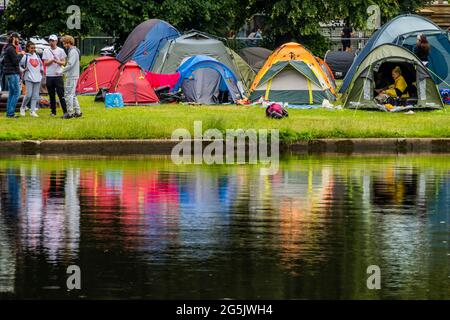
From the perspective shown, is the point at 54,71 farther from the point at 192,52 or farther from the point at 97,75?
the point at 97,75

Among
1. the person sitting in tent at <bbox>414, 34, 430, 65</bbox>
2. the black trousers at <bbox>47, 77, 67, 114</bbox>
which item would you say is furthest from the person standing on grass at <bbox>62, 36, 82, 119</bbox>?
the person sitting in tent at <bbox>414, 34, 430, 65</bbox>

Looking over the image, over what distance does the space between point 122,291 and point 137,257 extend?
1703 mm

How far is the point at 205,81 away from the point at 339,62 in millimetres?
13769

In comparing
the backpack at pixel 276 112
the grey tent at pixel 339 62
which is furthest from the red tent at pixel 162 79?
the grey tent at pixel 339 62

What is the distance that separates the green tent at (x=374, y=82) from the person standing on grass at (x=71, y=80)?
23.0ft

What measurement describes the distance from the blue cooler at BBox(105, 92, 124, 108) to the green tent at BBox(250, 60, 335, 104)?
366 cm

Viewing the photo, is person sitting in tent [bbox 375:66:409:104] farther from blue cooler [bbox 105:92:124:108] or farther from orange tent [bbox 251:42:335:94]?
blue cooler [bbox 105:92:124:108]

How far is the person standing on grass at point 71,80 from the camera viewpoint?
99.3 feet

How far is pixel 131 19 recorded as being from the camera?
4831 cm

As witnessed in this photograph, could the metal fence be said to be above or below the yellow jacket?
above

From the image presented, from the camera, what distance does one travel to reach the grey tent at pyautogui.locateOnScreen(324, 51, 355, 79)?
161ft

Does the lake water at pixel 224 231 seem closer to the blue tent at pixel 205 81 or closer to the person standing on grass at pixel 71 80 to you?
the person standing on grass at pixel 71 80
